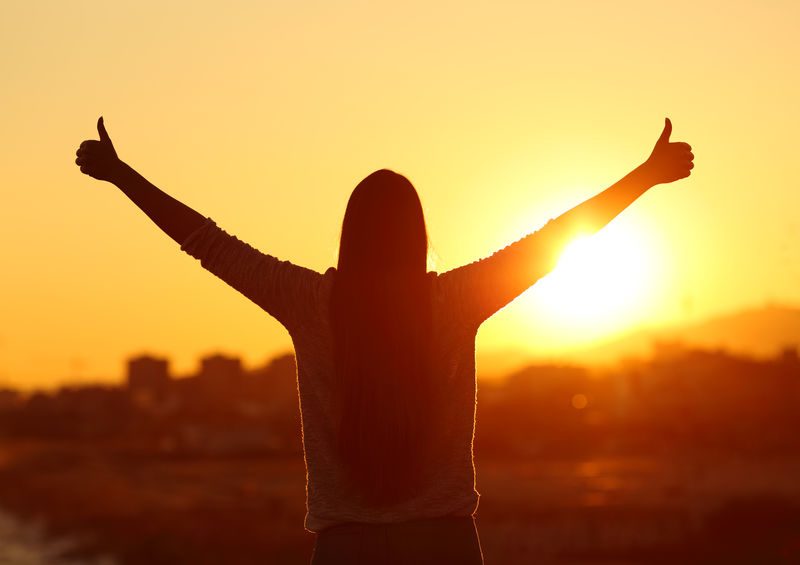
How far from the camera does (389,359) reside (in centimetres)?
384

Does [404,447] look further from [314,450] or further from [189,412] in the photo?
[189,412]

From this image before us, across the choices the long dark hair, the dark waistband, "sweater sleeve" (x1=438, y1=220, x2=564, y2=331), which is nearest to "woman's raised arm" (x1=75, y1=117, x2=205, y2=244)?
the long dark hair

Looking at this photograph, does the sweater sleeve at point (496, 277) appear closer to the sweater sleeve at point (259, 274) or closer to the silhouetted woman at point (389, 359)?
the silhouetted woman at point (389, 359)

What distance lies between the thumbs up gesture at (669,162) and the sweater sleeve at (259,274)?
947mm

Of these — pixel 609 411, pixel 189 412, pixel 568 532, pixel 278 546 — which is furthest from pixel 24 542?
pixel 189 412

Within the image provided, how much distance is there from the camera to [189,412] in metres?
189

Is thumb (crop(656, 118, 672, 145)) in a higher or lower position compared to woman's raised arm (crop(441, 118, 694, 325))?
higher

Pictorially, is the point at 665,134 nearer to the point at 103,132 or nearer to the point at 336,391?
the point at 336,391

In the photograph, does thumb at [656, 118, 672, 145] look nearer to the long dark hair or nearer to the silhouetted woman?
the silhouetted woman

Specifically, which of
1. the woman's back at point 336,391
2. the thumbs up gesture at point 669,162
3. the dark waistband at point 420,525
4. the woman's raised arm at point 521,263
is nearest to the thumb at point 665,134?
the thumbs up gesture at point 669,162

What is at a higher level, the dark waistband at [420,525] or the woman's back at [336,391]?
the woman's back at [336,391]

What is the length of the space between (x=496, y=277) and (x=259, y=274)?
0.62m

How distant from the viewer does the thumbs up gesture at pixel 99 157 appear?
428 cm

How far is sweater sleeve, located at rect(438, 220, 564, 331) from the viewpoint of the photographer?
396 centimetres
